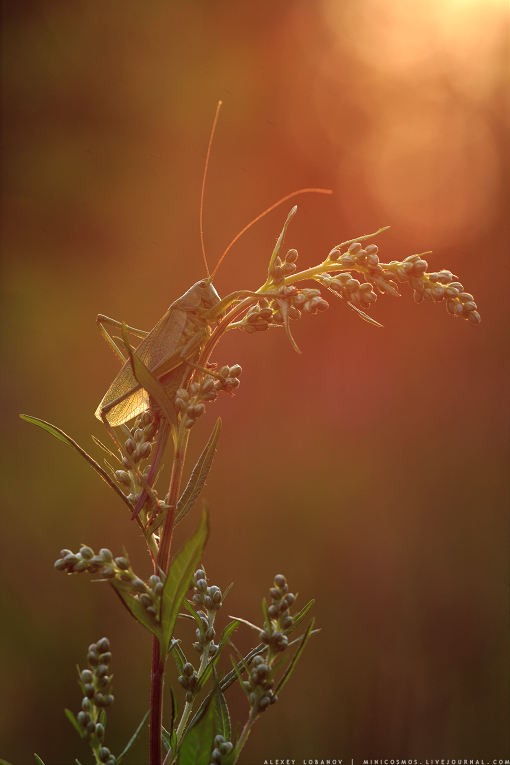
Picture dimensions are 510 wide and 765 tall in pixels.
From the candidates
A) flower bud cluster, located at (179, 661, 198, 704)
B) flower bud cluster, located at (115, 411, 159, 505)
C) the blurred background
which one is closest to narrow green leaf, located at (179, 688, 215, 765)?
flower bud cluster, located at (179, 661, 198, 704)

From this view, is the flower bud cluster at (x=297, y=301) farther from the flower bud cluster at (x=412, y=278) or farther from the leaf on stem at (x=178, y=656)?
the leaf on stem at (x=178, y=656)

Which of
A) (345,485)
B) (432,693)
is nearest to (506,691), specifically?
(432,693)

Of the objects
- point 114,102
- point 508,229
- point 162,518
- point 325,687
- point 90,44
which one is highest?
point 90,44

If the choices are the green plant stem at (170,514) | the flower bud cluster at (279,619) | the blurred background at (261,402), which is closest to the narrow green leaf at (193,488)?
the green plant stem at (170,514)

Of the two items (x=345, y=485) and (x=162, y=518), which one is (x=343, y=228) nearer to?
(x=345, y=485)

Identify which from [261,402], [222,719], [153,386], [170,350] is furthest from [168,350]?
[261,402]

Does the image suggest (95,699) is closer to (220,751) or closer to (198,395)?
(220,751)
